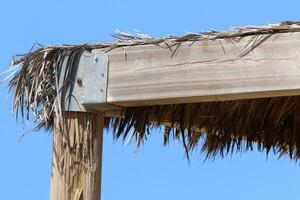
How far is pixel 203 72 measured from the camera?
3.63 meters

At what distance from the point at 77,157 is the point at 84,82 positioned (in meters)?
0.31

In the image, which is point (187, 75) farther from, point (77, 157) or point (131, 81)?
point (77, 157)

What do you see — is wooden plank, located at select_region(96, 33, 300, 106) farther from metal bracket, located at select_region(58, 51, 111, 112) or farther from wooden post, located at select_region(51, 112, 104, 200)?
wooden post, located at select_region(51, 112, 104, 200)

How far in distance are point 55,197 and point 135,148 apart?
53 centimetres

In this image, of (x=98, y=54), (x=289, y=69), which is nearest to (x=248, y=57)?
(x=289, y=69)

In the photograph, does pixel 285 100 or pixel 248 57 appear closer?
pixel 248 57

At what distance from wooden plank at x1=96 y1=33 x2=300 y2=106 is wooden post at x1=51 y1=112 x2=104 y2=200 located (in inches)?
6.9

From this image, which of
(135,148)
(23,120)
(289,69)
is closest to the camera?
(289,69)

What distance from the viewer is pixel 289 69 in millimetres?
3453

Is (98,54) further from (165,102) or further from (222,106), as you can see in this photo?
(222,106)

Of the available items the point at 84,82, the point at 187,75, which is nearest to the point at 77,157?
the point at 84,82

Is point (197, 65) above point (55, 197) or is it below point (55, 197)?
above

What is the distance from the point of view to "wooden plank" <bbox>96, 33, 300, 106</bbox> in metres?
3.48

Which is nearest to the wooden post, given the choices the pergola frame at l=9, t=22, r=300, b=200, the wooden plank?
the pergola frame at l=9, t=22, r=300, b=200
